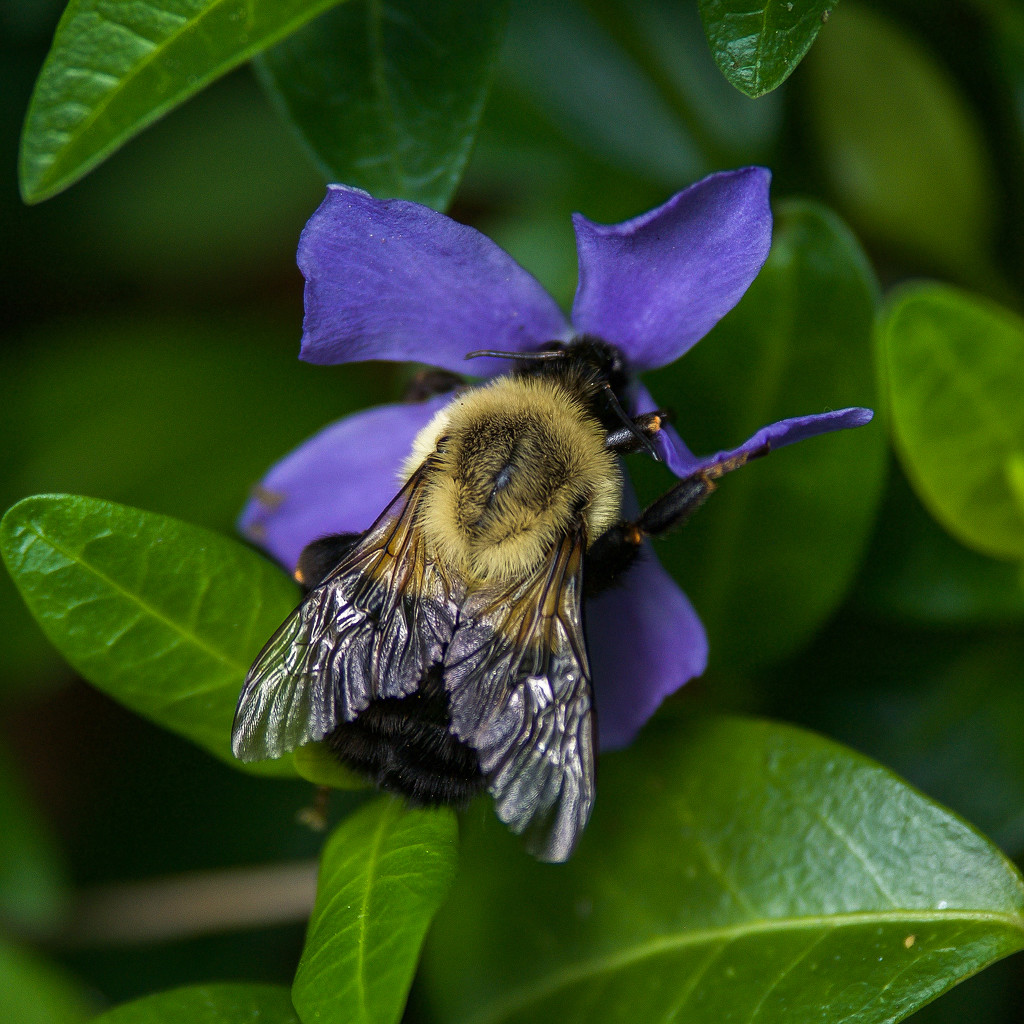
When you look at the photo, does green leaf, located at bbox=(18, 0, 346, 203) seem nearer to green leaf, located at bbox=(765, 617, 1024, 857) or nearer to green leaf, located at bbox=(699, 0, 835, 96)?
green leaf, located at bbox=(699, 0, 835, 96)

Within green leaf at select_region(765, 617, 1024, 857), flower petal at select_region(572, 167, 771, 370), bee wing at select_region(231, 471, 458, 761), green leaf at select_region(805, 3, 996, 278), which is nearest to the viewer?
flower petal at select_region(572, 167, 771, 370)

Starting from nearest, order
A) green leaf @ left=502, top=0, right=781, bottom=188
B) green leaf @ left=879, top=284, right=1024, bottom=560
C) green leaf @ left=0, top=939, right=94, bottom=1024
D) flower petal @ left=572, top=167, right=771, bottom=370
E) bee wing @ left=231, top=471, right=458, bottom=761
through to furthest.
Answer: flower petal @ left=572, top=167, right=771, bottom=370 < bee wing @ left=231, top=471, right=458, bottom=761 < green leaf @ left=879, top=284, right=1024, bottom=560 < green leaf @ left=0, top=939, right=94, bottom=1024 < green leaf @ left=502, top=0, right=781, bottom=188

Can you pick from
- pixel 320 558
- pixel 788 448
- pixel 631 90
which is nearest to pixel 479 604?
pixel 320 558

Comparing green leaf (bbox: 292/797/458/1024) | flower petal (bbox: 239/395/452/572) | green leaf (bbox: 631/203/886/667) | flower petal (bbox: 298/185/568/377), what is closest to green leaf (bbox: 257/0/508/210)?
flower petal (bbox: 298/185/568/377)

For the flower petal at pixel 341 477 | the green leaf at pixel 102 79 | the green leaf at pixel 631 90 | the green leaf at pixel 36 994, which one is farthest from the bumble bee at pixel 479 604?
the green leaf at pixel 631 90

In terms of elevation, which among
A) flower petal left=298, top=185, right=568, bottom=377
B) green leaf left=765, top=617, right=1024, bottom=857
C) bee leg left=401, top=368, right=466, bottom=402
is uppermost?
flower petal left=298, top=185, right=568, bottom=377

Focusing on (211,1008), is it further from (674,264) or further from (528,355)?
(674,264)

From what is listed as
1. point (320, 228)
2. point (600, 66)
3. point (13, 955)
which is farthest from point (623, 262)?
point (13, 955)
